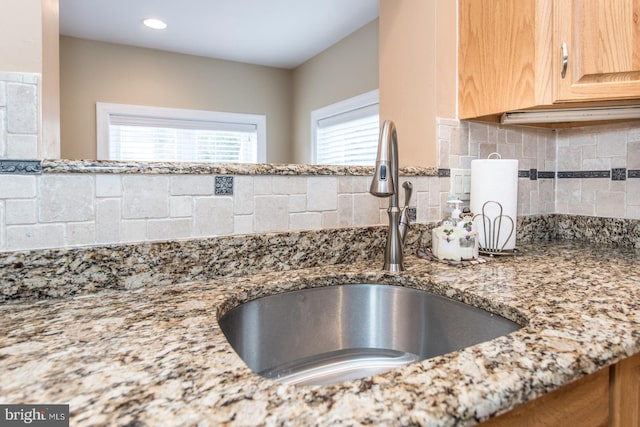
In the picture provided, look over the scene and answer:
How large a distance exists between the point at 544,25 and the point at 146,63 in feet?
10.7

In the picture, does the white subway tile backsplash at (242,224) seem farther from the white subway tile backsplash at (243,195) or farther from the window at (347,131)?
the window at (347,131)

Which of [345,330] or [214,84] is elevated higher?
[214,84]

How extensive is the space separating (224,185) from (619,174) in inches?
55.2

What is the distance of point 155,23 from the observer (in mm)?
2859

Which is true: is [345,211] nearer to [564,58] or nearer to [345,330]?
[345,330]

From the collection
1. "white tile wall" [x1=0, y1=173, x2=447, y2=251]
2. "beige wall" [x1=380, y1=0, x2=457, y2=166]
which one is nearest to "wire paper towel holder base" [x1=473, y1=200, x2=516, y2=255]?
"beige wall" [x1=380, y1=0, x2=457, y2=166]

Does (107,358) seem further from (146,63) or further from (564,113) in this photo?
(146,63)

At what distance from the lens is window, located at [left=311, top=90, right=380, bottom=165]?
2916 millimetres

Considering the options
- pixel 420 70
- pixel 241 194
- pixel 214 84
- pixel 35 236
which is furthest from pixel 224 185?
pixel 214 84

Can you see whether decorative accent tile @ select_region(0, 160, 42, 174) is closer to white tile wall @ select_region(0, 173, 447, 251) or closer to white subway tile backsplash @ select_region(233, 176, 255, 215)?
white tile wall @ select_region(0, 173, 447, 251)

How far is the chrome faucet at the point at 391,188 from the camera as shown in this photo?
90 centimetres

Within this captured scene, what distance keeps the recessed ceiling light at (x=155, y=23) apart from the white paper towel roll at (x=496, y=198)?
266 cm

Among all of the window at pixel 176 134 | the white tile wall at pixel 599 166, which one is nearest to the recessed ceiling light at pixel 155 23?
the window at pixel 176 134

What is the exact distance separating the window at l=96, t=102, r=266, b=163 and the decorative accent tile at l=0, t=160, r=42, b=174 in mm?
2607
